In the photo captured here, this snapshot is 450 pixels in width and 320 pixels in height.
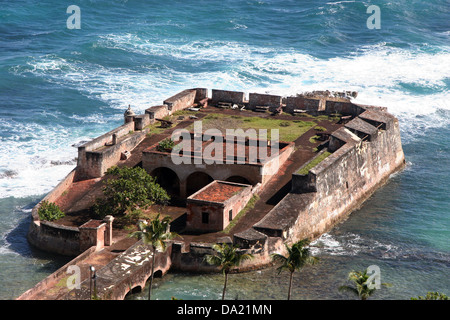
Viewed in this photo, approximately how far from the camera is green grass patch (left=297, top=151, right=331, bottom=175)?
49219 millimetres

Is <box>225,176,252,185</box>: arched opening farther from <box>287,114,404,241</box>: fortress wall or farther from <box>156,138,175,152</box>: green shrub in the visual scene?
<box>156,138,175,152</box>: green shrub

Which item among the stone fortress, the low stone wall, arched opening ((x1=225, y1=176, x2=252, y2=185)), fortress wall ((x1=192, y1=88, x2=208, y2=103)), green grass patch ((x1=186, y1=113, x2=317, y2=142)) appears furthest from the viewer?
fortress wall ((x1=192, y1=88, x2=208, y2=103))

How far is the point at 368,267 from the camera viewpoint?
44.6m

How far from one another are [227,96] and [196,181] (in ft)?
52.3

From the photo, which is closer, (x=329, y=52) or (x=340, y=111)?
(x=340, y=111)

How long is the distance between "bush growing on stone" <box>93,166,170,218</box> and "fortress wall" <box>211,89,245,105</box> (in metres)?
18.5

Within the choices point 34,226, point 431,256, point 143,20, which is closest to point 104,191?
point 34,226

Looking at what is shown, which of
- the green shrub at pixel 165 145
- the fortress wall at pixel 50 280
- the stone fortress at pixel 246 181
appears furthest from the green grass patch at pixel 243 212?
the fortress wall at pixel 50 280

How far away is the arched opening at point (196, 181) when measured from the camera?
5006 cm

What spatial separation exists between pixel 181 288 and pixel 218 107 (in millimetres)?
25646

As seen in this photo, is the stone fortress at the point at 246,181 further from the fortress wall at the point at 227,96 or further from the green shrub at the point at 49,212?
the green shrub at the point at 49,212

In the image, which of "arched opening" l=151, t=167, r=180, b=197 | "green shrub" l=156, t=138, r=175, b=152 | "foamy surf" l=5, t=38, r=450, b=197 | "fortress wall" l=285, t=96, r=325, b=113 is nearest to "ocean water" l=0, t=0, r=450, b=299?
"foamy surf" l=5, t=38, r=450, b=197

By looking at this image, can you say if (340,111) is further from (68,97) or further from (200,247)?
(68,97)

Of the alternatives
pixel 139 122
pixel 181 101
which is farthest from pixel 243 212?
pixel 181 101
